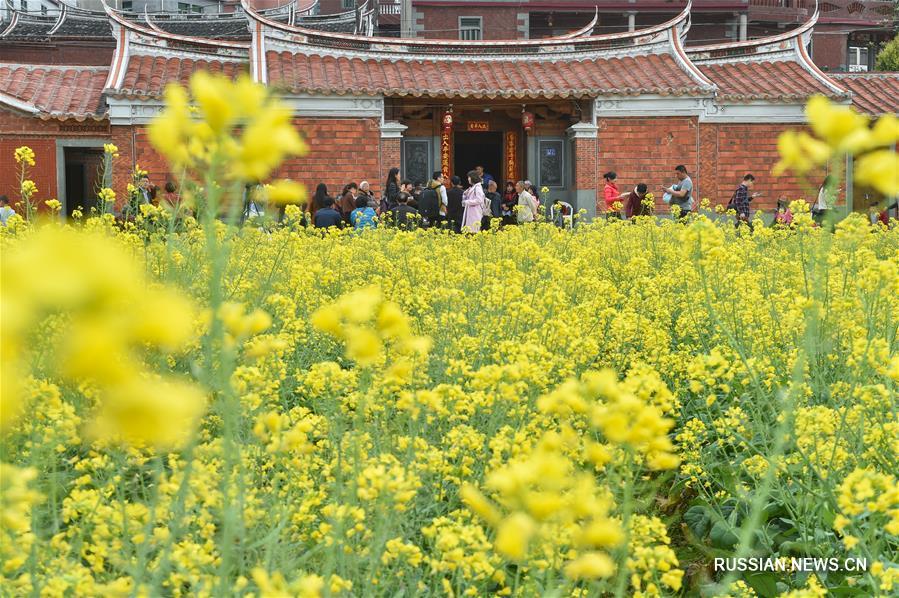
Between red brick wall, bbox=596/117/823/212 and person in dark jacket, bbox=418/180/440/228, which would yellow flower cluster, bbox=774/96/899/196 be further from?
red brick wall, bbox=596/117/823/212

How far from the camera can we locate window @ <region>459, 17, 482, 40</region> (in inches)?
886

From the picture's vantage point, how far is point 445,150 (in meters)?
14.8

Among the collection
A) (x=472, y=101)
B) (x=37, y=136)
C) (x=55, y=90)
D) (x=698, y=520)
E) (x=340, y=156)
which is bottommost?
(x=698, y=520)

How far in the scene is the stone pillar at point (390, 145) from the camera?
1324cm

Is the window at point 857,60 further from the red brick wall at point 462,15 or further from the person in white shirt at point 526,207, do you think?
the person in white shirt at point 526,207

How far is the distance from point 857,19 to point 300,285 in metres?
27.7

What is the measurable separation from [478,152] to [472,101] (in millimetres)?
2399

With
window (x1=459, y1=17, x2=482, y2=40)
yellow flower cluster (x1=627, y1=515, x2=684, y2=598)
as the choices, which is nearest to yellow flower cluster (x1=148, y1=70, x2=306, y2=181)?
yellow flower cluster (x1=627, y1=515, x2=684, y2=598)

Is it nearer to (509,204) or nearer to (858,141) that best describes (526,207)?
(509,204)

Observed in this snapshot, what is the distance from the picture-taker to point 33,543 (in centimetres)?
151

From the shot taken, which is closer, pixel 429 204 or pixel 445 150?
pixel 429 204

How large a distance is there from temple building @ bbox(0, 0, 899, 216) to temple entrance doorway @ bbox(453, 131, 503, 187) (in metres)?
0.47

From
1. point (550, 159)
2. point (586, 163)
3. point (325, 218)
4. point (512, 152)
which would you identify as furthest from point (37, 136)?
point (586, 163)

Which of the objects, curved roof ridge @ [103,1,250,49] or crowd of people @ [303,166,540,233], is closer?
crowd of people @ [303,166,540,233]
